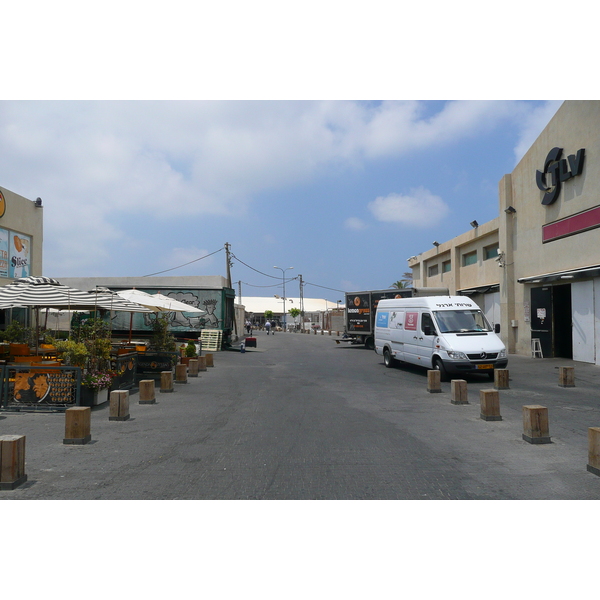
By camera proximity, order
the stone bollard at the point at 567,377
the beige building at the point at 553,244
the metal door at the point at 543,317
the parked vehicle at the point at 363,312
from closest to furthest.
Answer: the stone bollard at the point at 567,377
the beige building at the point at 553,244
the metal door at the point at 543,317
the parked vehicle at the point at 363,312

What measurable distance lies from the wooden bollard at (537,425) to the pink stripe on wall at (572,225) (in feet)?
39.3

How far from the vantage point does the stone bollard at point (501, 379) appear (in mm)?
11828

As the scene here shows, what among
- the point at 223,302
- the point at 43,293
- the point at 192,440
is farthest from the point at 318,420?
the point at 223,302

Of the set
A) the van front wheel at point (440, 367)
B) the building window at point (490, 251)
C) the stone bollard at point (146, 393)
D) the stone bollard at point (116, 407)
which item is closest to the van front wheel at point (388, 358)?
the van front wheel at point (440, 367)

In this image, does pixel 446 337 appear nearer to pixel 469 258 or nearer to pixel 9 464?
pixel 9 464

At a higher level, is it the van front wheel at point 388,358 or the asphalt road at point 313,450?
the van front wheel at point 388,358

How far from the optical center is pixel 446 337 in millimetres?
12898

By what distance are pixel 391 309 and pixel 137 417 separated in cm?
1004

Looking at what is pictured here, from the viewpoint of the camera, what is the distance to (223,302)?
1013 inches

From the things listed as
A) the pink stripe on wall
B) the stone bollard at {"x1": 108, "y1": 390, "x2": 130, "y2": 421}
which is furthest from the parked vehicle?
the stone bollard at {"x1": 108, "y1": 390, "x2": 130, "y2": 421}

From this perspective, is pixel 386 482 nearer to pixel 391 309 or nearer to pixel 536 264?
pixel 391 309

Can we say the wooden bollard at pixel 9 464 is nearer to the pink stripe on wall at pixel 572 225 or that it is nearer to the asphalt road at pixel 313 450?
the asphalt road at pixel 313 450

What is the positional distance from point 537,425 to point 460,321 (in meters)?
6.93

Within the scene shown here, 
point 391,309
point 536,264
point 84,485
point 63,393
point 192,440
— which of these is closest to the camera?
point 84,485
